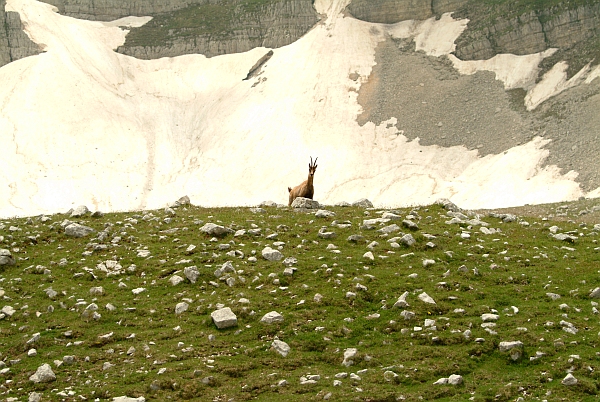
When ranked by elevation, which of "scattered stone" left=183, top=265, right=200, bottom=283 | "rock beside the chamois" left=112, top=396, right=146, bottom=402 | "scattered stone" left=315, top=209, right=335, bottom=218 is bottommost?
"rock beside the chamois" left=112, top=396, right=146, bottom=402

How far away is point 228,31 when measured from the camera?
11231cm

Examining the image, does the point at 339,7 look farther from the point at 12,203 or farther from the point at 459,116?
the point at 12,203

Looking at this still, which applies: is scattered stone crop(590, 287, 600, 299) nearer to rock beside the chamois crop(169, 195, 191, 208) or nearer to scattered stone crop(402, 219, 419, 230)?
scattered stone crop(402, 219, 419, 230)

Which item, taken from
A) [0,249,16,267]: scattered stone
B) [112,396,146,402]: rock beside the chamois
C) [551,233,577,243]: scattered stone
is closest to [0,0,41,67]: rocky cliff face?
[0,249,16,267]: scattered stone

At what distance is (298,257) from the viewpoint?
1972 centimetres

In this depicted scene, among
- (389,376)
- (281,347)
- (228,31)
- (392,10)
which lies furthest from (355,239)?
(228,31)

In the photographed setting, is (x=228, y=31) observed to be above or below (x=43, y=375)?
above

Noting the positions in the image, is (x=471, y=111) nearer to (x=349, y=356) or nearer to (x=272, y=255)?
(x=272, y=255)

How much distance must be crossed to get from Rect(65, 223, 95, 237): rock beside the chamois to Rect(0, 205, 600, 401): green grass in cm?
26

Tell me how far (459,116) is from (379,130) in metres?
10.3

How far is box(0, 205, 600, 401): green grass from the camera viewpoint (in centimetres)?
1338

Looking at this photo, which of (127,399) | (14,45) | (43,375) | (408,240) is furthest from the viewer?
(14,45)

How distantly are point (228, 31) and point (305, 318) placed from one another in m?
102

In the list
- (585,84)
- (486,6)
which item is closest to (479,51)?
(486,6)
